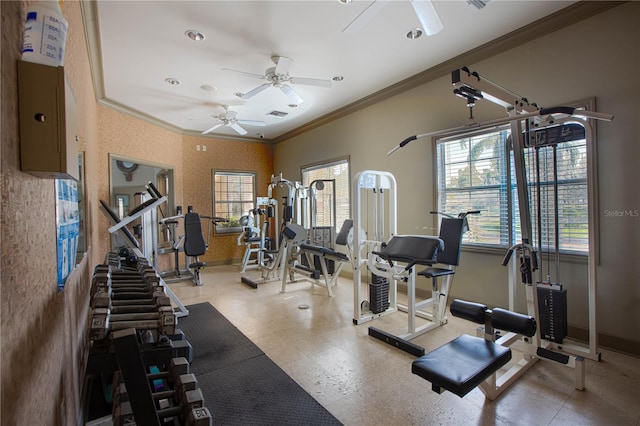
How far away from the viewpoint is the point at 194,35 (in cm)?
311

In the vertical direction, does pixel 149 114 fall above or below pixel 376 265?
above

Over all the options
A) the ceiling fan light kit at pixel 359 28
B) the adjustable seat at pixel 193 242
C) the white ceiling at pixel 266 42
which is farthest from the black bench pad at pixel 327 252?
the white ceiling at pixel 266 42

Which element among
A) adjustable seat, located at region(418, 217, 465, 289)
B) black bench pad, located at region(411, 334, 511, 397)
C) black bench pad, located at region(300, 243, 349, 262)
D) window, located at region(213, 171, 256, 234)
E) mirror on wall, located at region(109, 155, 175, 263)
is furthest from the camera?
window, located at region(213, 171, 256, 234)

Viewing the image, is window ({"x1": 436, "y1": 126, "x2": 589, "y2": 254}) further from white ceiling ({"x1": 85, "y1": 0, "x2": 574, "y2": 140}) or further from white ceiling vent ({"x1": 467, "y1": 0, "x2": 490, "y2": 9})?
white ceiling vent ({"x1": 467, "y1": 0, "x2": 490, "y2": 9})

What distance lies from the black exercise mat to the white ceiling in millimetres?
3030

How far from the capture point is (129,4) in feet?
8.66

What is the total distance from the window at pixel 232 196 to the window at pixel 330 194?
164 cm

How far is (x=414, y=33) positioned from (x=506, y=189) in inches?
75.2

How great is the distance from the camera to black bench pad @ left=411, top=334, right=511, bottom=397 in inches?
58.9

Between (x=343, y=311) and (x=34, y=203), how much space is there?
331 cm

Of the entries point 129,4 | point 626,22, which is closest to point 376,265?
point 626,22

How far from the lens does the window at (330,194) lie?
223 inches

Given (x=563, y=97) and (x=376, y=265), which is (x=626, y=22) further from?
(x=376, y=265)

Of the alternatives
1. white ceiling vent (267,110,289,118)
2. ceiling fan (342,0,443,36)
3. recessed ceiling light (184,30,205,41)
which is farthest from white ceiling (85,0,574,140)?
white ceiling vent (267,110,289,118)
